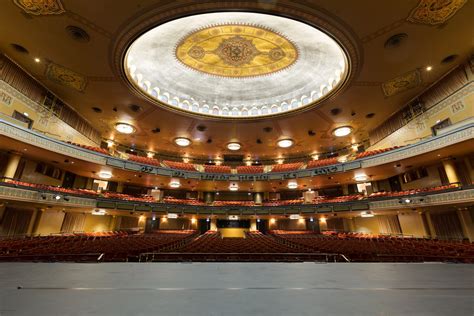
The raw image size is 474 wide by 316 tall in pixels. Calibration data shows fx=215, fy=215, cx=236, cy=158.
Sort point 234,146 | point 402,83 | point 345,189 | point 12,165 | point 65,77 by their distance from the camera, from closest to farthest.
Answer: point 12,165 < point 65,77 < point 402,83 < point 345,189 < point 234,146

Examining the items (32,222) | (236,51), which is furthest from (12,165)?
(236,51)

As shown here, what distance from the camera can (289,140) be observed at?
1892cm

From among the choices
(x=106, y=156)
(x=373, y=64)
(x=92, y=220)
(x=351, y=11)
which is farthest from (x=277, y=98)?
(x=92, y=220)

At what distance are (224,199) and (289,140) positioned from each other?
9288mm

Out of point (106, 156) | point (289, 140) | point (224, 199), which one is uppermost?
point (289, 140)

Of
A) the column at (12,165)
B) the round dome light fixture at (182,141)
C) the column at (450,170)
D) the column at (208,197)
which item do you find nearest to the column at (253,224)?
the column at (208,197)

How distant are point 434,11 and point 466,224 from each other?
10137 millimetres

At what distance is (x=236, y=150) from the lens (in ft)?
71.0

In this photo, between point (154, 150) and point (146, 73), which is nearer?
point (146, 73)

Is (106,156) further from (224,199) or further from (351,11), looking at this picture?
(351,11)

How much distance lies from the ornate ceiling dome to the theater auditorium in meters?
0.12

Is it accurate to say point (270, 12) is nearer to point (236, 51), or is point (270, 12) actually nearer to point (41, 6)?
point (236, 51)

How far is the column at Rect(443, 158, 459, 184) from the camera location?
A: 11242 millimetres

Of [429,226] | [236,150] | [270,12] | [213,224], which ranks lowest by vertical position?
[429,226]
